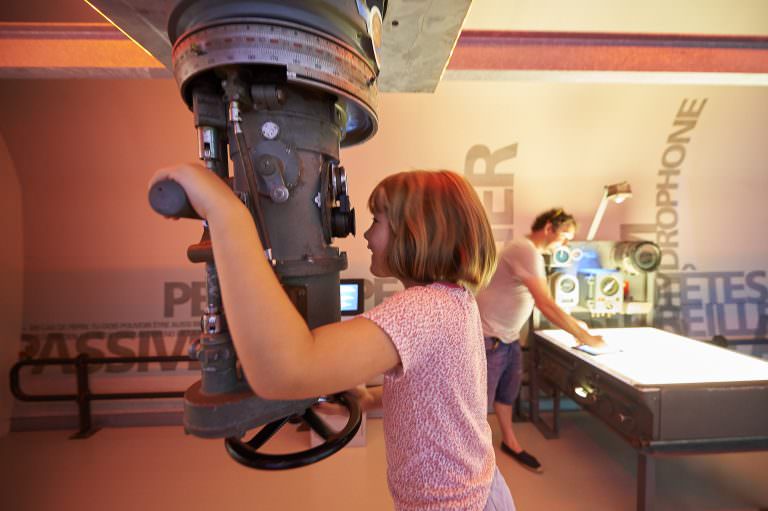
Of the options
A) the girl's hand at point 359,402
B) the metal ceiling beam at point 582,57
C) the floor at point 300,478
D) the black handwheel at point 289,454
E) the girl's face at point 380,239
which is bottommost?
the floor at point 300,478

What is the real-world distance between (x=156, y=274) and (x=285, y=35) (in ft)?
8.65

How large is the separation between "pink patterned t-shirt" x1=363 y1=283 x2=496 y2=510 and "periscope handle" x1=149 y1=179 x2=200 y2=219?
1.13ft

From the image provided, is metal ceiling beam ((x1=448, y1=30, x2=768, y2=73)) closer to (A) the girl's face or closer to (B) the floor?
(A) the girl's face

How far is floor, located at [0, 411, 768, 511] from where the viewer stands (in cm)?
175

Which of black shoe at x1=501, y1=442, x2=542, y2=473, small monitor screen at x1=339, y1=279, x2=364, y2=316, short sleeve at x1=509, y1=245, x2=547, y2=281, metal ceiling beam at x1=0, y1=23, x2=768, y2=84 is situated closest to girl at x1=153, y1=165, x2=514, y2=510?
metal ceiling beam at x1=0, y1=23, x2=768, y2=84

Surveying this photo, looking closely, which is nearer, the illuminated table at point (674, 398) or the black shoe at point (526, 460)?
the illuminated table at point (674, 398)

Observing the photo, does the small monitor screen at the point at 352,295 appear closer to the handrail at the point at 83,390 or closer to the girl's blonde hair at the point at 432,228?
the handrail at the point at 83,390

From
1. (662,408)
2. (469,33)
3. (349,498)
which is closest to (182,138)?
(469,33)

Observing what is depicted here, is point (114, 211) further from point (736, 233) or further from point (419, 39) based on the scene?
point (736, 233)

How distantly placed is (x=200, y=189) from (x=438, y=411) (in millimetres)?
585

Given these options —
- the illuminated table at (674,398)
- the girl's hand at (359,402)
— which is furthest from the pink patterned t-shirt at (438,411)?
the illuminated table at (674,398)

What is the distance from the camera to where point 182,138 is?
243cm

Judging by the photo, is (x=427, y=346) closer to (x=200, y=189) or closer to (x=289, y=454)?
(x=289, y=454)

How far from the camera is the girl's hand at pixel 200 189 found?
427 mm
